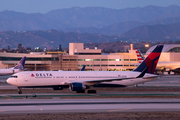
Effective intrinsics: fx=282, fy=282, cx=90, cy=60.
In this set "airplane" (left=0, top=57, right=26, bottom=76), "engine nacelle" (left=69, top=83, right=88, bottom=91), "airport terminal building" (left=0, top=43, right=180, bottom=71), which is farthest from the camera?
"airport terminal building" (left=0, top=43, right=180, bottom=71)

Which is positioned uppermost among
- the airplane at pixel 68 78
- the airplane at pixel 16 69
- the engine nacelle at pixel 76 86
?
the airplane at pixel 16 69

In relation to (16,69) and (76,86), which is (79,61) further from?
(76,86)

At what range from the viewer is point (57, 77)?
4825 cm

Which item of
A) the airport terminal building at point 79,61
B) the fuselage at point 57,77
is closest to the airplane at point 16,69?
the airport terminal building at point 79,61

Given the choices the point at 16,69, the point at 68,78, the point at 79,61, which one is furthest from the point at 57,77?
the point at 79,61

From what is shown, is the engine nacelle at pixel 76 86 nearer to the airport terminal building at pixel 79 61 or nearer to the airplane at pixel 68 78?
the airplane at pixel 68 78

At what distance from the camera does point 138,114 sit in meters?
28.4

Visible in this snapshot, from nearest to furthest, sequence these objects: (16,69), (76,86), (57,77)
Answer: (76,86) → (57,77) → (16,69)

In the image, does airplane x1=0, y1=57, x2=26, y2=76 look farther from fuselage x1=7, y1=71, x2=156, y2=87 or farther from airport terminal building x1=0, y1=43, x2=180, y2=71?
fuselage x1=7, y1=71, x2=156, y2=87

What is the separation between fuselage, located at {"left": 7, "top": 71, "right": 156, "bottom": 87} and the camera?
47.1m

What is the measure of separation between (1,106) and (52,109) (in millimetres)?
6437

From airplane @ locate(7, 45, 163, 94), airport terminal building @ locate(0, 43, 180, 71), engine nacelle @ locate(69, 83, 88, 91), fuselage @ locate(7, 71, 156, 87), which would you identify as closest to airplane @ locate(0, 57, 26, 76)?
airport terminal building @ locate(0, 43, 180, 71)

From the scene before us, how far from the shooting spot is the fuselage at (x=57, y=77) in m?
47.1

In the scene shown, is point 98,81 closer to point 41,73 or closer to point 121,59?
point 41,73
